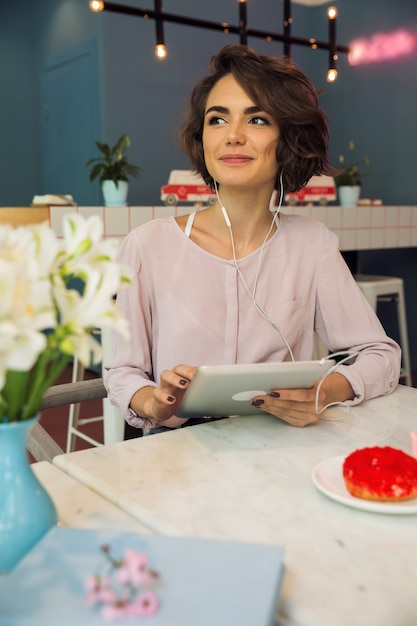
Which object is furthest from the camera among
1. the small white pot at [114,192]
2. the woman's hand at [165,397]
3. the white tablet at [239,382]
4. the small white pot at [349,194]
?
the small white pot at [349,194]

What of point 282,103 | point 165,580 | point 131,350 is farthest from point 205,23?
point 165,580

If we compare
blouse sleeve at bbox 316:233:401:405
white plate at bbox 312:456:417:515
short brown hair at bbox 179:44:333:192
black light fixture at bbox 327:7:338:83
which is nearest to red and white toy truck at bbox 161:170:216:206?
black light fixture at bbox 327:7:338:83

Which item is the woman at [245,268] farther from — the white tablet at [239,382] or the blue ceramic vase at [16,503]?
the blue ceramic vase at [16,503]

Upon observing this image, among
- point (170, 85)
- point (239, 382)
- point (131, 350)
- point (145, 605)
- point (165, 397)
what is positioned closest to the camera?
point (145, 605)

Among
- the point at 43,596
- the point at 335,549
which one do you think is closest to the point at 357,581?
the point at 335,549

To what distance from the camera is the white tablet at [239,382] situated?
41.4 inches

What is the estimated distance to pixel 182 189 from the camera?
3729 millimetres

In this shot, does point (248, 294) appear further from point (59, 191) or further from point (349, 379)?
point (59, 191)

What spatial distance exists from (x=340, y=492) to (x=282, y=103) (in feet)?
3.42

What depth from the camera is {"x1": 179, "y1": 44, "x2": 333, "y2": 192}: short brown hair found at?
5.30 ft

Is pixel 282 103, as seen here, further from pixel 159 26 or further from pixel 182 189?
pixel 182 189

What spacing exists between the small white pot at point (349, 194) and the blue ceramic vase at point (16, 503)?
12.8 ft

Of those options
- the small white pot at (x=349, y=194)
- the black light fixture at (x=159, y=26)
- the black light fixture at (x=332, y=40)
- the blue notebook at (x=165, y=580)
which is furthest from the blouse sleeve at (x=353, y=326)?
the small white pot at (x=349, y=194)

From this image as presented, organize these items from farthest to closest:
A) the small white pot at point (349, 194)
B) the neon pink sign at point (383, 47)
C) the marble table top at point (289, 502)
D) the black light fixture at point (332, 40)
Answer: the neon pink sign at point (383, 47)
the small white pot at point (349, 194)
the black light fixture at point (332, 40)
the marble table top at point (289, 502)
